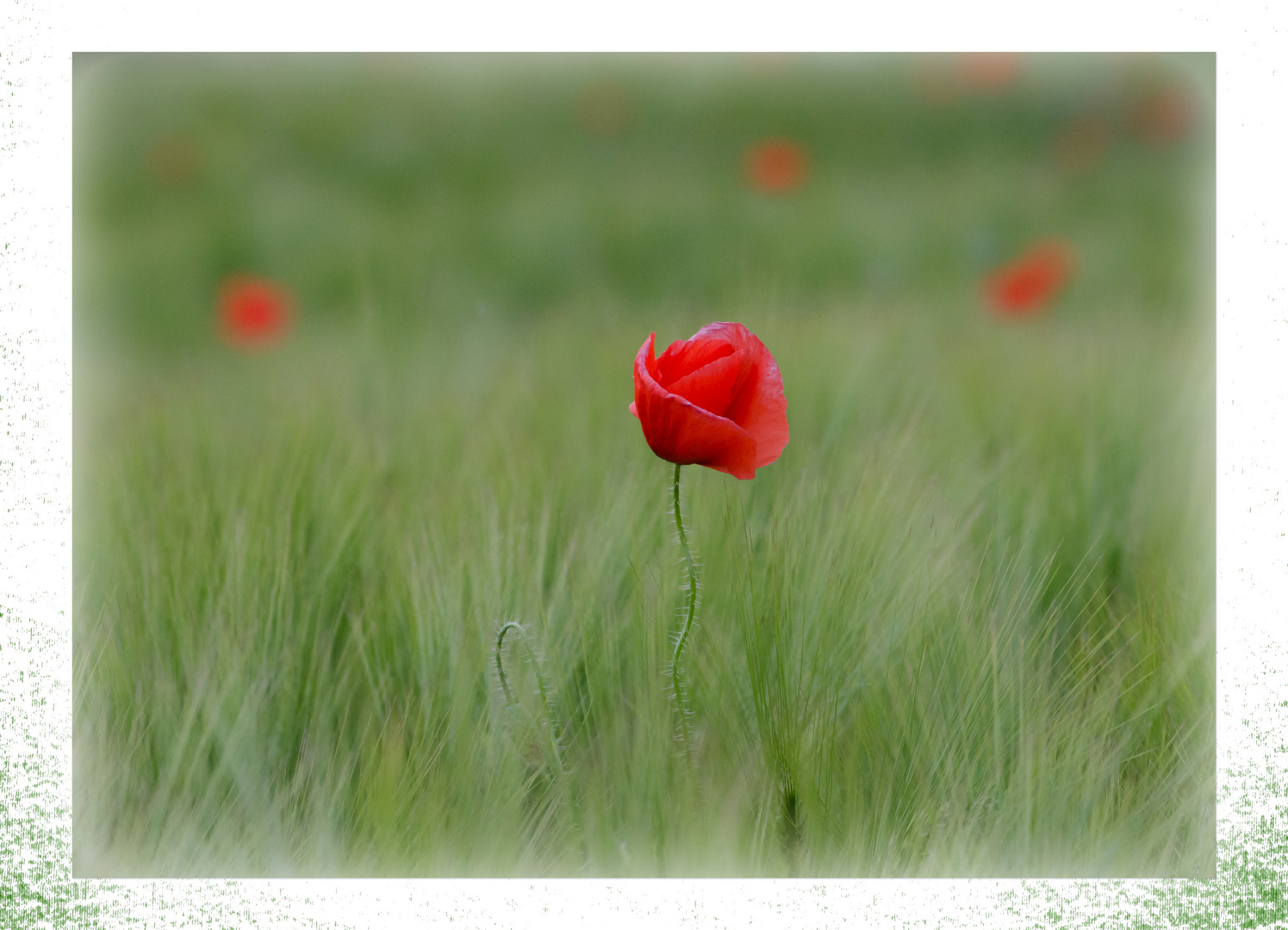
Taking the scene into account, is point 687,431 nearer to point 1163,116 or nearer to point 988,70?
point 988,70

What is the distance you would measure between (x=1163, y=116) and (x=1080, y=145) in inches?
6.9

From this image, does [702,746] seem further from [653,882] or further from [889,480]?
[889,480]

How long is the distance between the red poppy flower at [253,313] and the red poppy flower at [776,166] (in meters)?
0.52

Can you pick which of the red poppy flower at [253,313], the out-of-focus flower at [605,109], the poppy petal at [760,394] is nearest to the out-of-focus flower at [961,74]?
the out-of-focus flower at [605,109]

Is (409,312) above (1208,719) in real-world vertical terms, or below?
above

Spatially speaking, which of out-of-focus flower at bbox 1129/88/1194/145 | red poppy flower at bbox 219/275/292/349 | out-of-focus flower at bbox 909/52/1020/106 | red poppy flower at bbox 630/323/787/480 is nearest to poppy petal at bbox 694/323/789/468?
red poppy flower at bbox 630/323/787/480

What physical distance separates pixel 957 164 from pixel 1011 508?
0.54 m

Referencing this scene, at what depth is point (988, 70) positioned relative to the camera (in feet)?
2.49

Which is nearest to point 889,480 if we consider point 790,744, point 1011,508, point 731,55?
point 1011,508

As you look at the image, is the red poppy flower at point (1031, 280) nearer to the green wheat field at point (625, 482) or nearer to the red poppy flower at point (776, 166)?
the green wheat field at point (625, 482)

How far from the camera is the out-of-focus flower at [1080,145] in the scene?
0.96 meters

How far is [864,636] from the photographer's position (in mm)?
580
